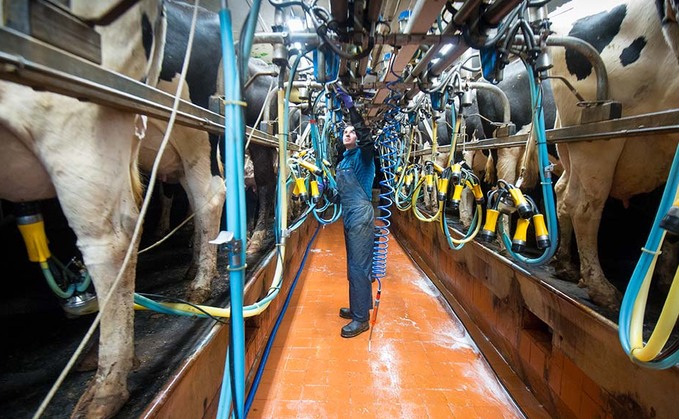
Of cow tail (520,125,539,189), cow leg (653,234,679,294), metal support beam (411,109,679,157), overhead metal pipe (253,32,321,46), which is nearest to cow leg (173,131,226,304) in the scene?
overhead metal pipe (253,32,321,46)

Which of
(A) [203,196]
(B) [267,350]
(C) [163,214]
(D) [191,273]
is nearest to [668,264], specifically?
(B) [267,350]

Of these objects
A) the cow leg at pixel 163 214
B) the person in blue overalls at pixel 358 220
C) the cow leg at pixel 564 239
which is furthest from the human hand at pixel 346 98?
the cow leg at pixel 163 214

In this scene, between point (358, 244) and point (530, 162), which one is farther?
point (358, 244)

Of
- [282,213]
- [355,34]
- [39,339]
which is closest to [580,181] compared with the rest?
[355,34]

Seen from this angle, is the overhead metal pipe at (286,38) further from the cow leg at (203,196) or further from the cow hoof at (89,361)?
the cow hoof at (89,361)

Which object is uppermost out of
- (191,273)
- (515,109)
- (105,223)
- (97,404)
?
(515,109)

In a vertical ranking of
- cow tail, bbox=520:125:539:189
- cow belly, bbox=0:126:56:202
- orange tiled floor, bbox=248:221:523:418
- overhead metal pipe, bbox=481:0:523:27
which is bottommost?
orange tiled floor, bbox=248:221:523:418

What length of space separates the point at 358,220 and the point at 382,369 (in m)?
1.28

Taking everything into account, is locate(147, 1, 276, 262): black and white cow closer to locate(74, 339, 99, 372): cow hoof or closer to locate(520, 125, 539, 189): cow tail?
locate(74, 339, 99, 372): cow hoof

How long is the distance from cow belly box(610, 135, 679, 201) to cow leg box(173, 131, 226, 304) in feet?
8.98

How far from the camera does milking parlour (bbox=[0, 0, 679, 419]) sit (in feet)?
3.23

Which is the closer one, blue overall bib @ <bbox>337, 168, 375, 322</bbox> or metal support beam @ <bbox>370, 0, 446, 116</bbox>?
metal support beam @ <bbox>370, 0, 446, 116</bbox>

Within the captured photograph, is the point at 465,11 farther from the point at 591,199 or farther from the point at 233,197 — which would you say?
the point at 591,199

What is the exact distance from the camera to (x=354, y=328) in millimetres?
2943
